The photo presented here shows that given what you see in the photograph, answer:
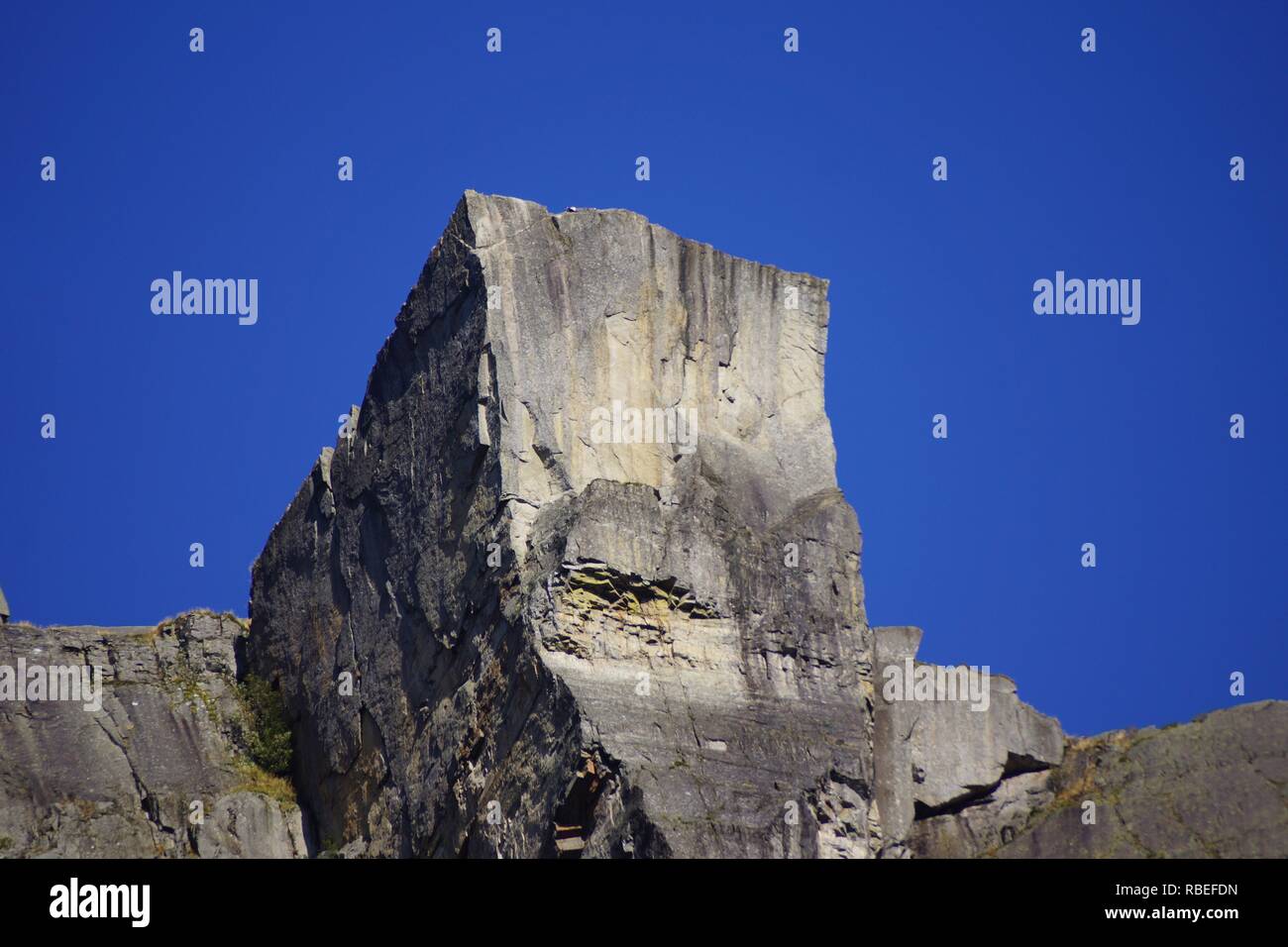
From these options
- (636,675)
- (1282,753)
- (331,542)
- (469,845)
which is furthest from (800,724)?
(331,542)

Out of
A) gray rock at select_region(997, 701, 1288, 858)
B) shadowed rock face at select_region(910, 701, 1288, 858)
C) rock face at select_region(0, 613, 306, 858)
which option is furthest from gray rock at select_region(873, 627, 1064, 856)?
rock face at select_region(0, 613, 306, 858)

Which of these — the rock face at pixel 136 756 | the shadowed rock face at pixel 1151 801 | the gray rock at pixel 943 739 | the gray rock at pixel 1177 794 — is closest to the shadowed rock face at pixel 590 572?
the gray rock at pixel 943 739

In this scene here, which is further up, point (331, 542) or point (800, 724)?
point (331, 542)

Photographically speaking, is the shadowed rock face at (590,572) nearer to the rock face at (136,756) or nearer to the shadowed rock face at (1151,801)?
the rock face at (136,756)

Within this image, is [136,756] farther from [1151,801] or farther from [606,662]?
[1151,801]

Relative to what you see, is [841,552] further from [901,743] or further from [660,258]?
[660,258]

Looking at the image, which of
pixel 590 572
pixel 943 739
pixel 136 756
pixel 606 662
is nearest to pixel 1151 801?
pixel 943 739

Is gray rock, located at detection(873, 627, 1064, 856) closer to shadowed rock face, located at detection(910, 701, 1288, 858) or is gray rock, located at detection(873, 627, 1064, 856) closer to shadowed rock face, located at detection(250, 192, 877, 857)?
shadowed rock face, located at detection(910, 701, 1288, 858)
